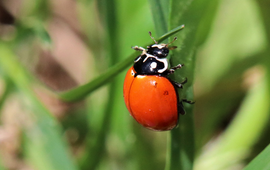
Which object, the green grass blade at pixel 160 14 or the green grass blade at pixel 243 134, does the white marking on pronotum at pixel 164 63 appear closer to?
the green grass blade at pixel 160 14

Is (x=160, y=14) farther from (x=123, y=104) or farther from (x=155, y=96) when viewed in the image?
(x=123, y=104)

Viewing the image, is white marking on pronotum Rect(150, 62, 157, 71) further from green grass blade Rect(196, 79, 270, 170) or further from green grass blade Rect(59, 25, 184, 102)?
green grass blade Rect(196, 79, 270, 170)

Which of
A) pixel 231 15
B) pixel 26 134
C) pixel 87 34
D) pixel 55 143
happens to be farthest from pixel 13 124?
pixel 231 15

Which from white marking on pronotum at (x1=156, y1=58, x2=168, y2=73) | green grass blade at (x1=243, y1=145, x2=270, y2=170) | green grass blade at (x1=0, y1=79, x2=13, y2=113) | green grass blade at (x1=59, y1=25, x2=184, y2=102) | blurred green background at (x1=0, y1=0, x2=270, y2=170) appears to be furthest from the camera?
green grass blade at (x1=0, y1=79, x2=13, y2=113)

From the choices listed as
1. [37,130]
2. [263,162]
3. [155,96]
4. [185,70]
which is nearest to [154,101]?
[155,96]

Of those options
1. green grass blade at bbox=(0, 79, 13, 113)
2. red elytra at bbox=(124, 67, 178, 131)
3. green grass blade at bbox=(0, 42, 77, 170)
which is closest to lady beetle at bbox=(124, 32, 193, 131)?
red elytra at bbox=(124, 67, 178, 131)

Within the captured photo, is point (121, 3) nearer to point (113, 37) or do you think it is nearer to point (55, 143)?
point (113, 37)

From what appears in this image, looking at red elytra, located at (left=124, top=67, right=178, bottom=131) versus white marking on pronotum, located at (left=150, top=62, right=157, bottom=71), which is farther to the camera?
white marking on pronotum, located at (left=150, top=62, right=157, bottom=71)
